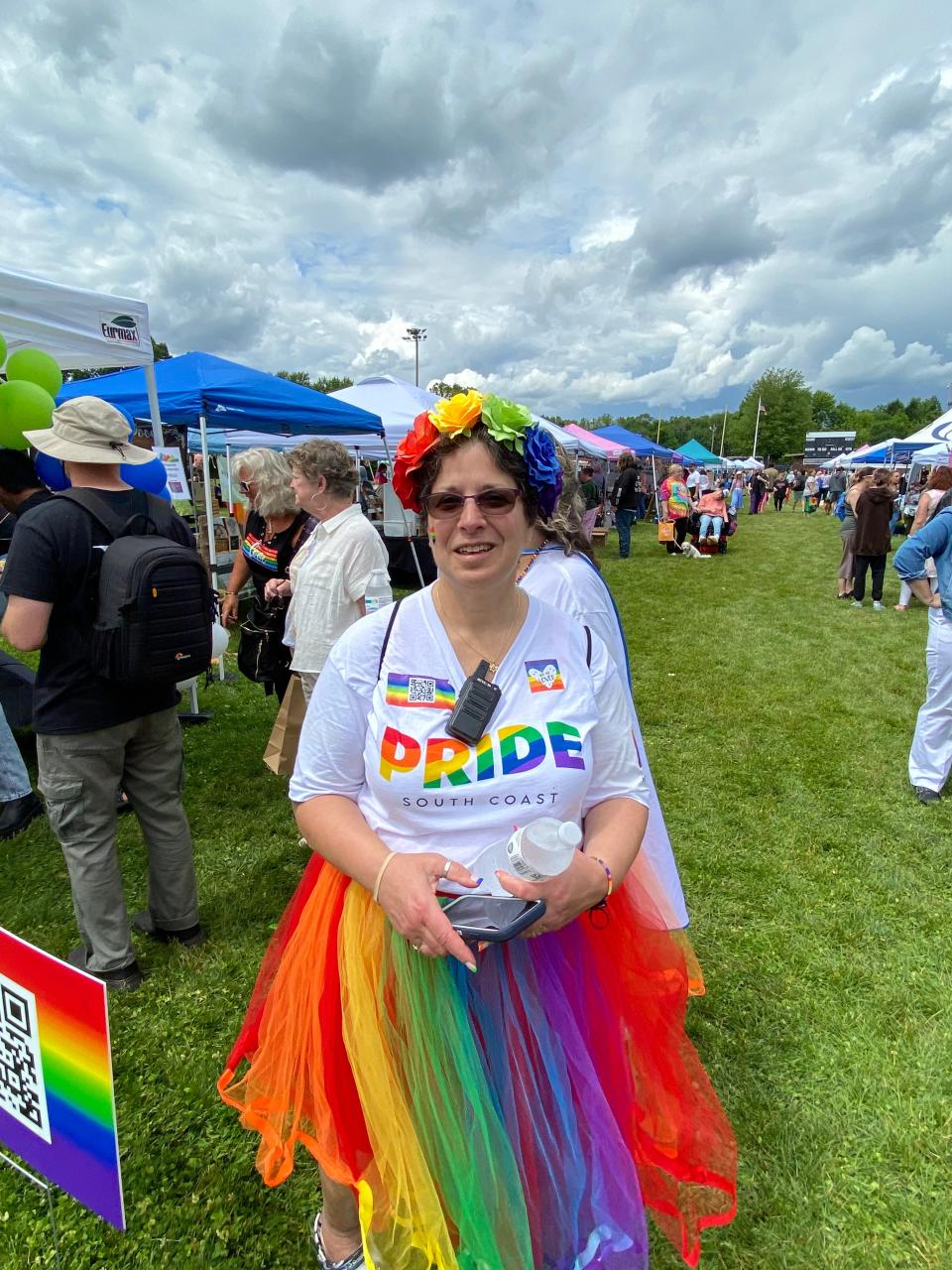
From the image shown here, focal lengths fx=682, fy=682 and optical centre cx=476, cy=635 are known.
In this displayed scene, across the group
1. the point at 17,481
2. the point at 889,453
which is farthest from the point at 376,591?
the point at 889,453

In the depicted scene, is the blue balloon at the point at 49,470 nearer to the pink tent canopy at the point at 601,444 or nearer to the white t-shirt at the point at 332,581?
the white t-shirt at the point at 332,581

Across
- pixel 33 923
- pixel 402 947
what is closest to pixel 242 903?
pixel 33 923

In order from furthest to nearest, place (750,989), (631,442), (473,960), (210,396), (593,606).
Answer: (631,442)
(210,396)
(750,989)
(593,606)
(473,960)

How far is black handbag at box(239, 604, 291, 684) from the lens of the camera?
12.3 ft

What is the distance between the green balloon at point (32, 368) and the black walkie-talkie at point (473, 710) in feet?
12.0

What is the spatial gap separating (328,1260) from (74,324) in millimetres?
4617

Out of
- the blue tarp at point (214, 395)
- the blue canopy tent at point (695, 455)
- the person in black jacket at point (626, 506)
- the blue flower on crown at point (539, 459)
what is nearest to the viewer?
the blue flower on crown at point (539, 459)

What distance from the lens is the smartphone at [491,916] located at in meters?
1.14

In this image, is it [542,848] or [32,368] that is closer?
[542,848]

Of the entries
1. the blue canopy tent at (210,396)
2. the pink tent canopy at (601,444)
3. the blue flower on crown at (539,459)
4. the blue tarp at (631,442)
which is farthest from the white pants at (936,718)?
the blue tarp at (631,442)

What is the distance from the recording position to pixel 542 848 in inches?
44.6

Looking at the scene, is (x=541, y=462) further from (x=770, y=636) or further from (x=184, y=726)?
(x=770, y=636)

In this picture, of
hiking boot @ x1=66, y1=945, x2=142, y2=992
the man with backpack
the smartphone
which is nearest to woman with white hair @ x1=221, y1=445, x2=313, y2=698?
the man with backpack

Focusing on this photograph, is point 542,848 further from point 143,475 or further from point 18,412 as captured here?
point 143,475
